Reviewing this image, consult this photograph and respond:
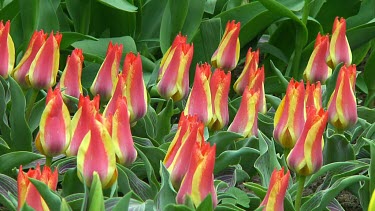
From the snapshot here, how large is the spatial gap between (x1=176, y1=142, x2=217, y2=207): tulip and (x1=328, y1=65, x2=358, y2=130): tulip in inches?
22.0

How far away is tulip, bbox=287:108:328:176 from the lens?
72.8 inches

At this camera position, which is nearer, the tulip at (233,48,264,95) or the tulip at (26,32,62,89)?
the tulip at (26,32,62,89)

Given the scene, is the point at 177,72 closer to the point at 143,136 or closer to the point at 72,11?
the point at 143,136

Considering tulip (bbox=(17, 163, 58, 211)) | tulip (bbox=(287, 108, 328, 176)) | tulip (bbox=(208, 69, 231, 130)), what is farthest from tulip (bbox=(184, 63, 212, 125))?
tulip (bbox=(17, 163, 58, 211))

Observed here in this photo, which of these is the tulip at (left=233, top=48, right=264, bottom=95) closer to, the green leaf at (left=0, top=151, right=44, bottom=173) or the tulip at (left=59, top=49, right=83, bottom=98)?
the tulip at (left=59, top=49, right=83, bottom=98)

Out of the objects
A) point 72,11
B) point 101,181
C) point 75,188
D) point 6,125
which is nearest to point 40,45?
point 6,125

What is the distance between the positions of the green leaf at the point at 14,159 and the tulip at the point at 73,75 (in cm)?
22

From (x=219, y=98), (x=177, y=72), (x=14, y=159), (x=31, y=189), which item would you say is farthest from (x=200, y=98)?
(x=31, y=189)

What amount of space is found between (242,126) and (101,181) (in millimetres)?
499

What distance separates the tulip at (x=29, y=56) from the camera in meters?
2.25

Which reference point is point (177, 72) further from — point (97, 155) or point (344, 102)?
point (97, 155)

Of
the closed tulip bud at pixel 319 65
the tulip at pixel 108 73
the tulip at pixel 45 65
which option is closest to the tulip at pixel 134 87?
the tulip at pixel 108 73

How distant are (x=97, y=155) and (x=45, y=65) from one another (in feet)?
1.86

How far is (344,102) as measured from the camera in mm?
2146
